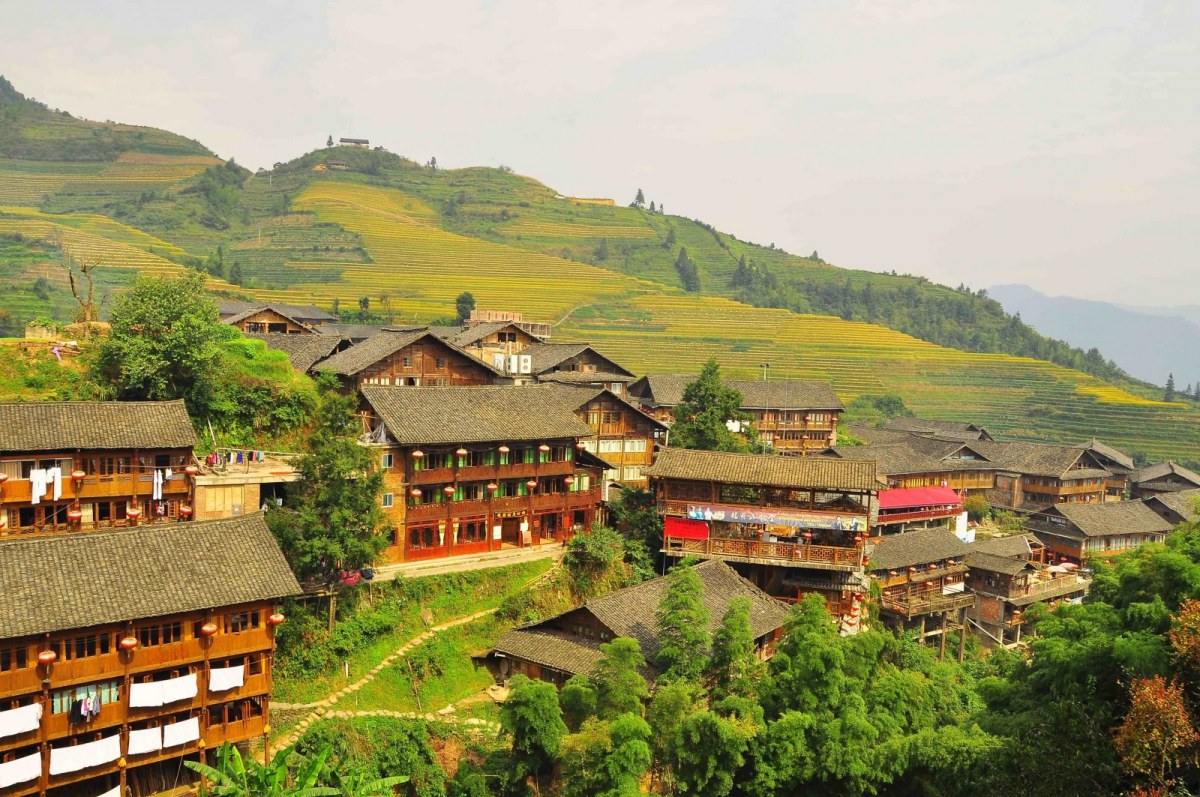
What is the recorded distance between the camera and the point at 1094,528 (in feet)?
163

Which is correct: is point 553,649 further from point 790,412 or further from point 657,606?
point 790,412

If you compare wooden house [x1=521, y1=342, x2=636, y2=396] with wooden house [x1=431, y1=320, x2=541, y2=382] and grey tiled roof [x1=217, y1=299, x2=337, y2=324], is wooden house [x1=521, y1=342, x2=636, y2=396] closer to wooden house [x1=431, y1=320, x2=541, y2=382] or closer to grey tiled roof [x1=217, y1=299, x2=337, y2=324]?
wooden house [x1=431, y1=320, x2=541, y2=382]

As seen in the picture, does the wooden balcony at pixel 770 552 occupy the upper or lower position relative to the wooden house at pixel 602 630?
upper

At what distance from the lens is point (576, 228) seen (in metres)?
142

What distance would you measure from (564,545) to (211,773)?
1765cm

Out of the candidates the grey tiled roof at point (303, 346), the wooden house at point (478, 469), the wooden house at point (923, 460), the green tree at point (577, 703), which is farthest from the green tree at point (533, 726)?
the wooden house at point (923, 460)

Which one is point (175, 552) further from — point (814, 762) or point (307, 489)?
point (814, 762)

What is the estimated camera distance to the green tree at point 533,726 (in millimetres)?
18953

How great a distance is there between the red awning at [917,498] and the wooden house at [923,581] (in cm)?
347

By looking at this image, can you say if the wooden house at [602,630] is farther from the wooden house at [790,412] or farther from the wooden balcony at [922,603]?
the wooden house at [790,412]

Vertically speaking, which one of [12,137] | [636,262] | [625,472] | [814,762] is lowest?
[814,762]

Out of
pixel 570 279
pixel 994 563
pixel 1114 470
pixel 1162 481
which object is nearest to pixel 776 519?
pixel 994 563

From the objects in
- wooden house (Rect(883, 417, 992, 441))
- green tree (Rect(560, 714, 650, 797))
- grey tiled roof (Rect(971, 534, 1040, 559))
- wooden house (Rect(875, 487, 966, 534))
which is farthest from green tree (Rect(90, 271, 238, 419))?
wooden house (Rect(883, 417, 992, 441))

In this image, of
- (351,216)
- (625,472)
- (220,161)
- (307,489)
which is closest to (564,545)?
(625,472)
